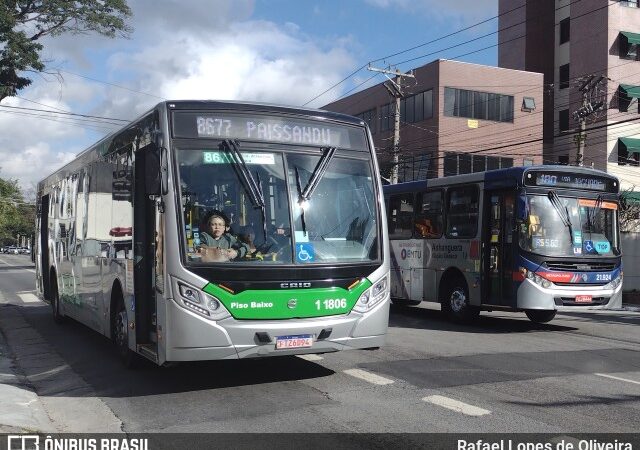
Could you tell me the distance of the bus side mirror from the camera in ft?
23.6

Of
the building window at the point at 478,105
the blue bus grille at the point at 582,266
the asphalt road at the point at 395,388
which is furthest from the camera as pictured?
the building window at the point at 478,105

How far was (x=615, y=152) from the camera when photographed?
4328cm

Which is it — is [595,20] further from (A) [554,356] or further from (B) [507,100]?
(A) [554,356]

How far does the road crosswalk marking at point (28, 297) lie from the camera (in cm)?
2028

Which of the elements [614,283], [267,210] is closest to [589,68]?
[614,283]

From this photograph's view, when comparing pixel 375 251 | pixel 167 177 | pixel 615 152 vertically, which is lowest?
pixel 375 251

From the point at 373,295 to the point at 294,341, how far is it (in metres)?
1.18

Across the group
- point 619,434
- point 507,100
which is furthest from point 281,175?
point 507,100

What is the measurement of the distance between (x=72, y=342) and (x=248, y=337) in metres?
6.00

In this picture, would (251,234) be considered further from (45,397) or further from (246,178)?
(45,397)


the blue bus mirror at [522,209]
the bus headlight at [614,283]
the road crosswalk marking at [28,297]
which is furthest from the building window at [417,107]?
the blue bus mirror at [522,209]

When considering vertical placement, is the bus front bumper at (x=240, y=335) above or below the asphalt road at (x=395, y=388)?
above

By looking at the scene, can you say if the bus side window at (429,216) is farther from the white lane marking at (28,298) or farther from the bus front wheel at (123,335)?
the white lane marking at (28,298)

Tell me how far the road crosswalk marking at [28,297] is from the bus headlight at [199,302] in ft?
49.8
